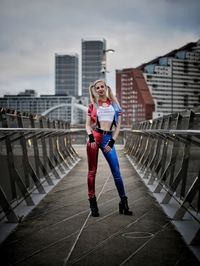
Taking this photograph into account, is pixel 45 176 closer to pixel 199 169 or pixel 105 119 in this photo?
pixel 105 119

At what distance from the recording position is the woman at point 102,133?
5648 mm

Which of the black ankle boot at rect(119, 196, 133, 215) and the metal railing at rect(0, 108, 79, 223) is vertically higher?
the metal railing at rect(0, 108, 79, 223)

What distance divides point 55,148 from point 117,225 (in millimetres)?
6848

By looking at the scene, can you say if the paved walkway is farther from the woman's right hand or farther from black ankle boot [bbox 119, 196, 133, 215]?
the woman's right hand

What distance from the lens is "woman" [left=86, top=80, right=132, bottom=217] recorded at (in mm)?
5648

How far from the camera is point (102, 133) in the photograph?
223 inches

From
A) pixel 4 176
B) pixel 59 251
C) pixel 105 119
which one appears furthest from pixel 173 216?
pixel 4 176

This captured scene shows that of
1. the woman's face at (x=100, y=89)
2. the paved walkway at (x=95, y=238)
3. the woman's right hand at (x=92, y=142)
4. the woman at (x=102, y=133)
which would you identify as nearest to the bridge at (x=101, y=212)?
the paved walkway at (x=95, y=238)

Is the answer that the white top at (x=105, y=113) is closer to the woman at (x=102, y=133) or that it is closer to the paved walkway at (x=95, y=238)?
the woman at (x=102, y=133)

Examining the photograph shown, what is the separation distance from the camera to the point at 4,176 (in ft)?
17.9

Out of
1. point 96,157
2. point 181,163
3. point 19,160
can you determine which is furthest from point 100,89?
point 19,160

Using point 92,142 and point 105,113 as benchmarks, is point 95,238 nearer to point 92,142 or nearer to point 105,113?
point 92,142

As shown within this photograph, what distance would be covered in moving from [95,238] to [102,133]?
5.59ft

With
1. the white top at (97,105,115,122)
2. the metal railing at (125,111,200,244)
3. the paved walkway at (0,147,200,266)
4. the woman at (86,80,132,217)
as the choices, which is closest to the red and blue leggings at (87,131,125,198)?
the woman at (86,80,132,217)
